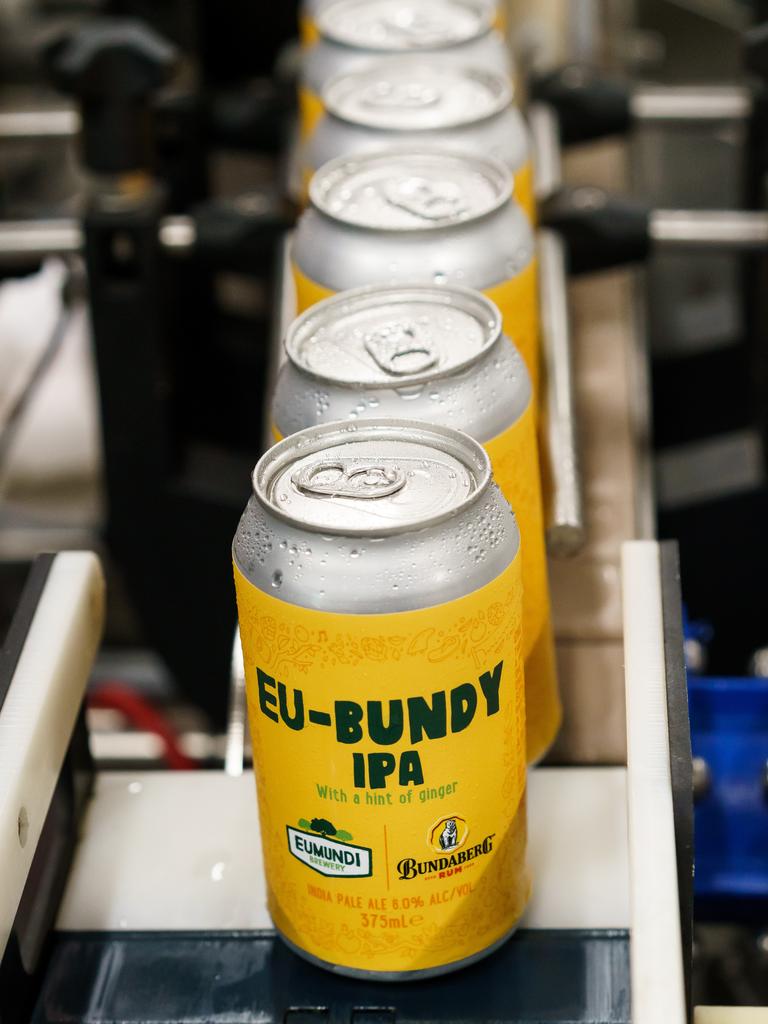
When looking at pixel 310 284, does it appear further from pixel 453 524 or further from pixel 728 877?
pixel 728 877

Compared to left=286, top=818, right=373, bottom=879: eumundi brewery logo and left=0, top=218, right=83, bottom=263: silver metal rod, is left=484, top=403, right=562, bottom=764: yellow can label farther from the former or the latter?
left=0, top=218, right=83, bottom=263: silver metal rod

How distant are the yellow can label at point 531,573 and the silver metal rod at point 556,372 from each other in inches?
5.4

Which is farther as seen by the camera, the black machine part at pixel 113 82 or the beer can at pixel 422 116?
the black machine part at pixel 113 82

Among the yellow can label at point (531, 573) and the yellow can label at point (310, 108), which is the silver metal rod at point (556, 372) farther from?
the yellow can label at point (310, 108)

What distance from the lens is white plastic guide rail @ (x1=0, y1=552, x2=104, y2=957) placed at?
36.4 inches

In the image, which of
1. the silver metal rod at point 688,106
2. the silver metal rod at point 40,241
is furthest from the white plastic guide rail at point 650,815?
the silver metal rod at point 688,106

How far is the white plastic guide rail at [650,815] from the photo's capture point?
79 centimetres

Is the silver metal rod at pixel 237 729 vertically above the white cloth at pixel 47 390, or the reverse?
the silver metal rod at pixel 237 729

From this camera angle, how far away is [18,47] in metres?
4.46

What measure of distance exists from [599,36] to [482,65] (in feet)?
3.99

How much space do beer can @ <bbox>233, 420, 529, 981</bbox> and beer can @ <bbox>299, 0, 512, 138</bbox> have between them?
646 millimetres

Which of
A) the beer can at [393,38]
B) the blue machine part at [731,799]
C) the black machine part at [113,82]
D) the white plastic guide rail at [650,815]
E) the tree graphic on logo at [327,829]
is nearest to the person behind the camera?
the white plastic guide rail at [650,815]

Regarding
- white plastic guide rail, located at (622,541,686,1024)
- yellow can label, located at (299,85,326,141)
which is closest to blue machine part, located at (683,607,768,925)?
white plastic guide rail, located at (622,541,686,1024)

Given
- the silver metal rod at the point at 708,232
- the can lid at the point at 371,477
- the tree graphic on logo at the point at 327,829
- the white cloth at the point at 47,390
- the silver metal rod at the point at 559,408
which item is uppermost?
the can lid at the point at 371,477
